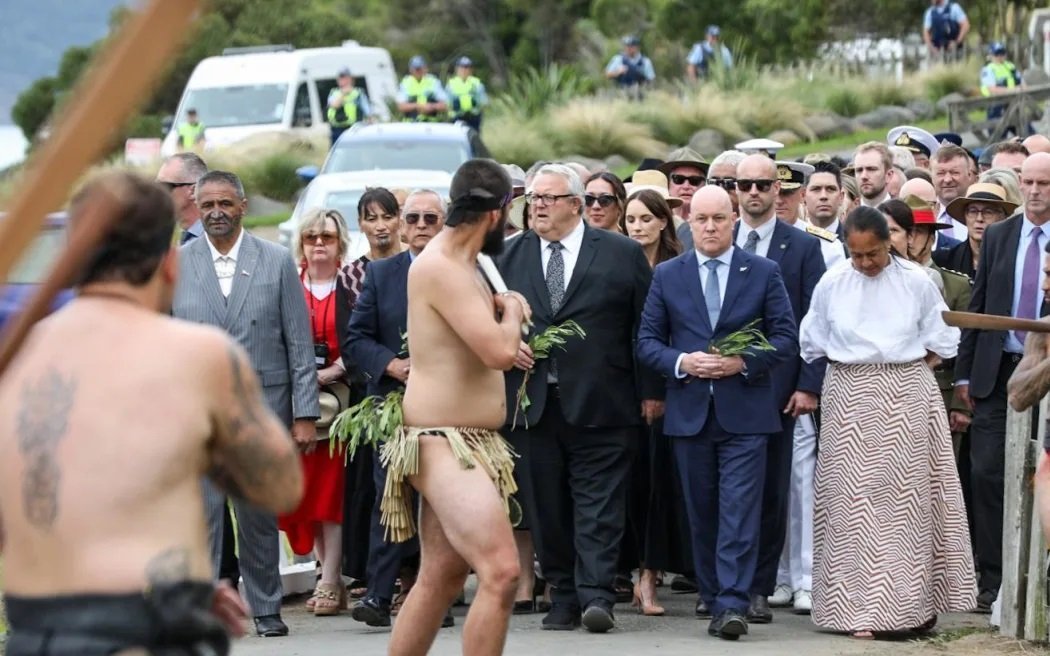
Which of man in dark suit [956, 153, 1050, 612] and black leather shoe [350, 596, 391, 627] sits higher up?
man in dark suit [956, 153, 1050, 612]

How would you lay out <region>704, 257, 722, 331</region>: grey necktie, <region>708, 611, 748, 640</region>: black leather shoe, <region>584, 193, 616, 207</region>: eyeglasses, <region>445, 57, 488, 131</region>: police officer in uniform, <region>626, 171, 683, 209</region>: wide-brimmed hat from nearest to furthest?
<region>708, 611, 748, 640</region>: black leather shoe
<region>704, 257, 722, 331</region>: grey necktie
<region>584, 193, 616, 207</region>: eyeglasses
<region>626, 171, 683, 209</region>: wide-brimmed hat
<region>445, 57, 488, 131</region>: police officer in uniform

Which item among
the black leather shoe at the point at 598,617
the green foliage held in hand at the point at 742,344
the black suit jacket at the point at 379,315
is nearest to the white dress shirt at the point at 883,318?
the green foliage held in hand at the point at 742,344

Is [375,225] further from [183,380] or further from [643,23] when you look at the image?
[643,23]

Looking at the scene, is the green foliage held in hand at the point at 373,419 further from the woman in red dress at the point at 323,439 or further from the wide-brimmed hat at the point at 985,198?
the wide-brimmed hat at the point at 985,198

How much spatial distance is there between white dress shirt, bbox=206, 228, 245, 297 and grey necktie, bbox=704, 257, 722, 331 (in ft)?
7.96

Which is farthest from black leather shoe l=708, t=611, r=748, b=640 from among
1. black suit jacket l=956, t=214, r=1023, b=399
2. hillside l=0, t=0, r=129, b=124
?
hillside l=0, t=0, r=129, b=124

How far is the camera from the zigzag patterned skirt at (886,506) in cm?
1008

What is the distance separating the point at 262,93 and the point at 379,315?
20.8 metres

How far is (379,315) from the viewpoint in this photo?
34.9ft

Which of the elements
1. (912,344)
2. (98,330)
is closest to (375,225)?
(912,344)

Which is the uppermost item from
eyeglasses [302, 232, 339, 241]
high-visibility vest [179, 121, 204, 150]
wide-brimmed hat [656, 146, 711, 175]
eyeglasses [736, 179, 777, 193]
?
high-visibility vest [179, 121, 204, 150]

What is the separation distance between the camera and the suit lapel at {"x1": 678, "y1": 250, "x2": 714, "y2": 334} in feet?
33.8

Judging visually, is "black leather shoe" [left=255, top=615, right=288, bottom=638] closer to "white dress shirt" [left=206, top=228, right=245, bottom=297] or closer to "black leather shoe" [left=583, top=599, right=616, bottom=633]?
"black leather shoe" [left=583, top=599, right=616, bottom=633]

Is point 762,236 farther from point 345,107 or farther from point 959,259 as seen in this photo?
point 345,107
